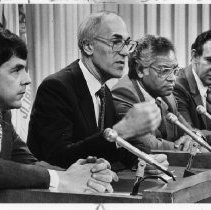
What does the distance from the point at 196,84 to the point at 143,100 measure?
0.29 meters

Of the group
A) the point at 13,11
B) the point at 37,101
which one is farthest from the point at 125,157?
the point at 13,11

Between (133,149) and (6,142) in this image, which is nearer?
(133,149)

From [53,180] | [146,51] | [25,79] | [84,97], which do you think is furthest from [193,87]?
[53,180]

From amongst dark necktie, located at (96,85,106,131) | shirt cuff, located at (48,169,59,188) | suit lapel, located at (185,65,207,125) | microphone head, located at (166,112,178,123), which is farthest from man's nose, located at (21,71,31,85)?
suit lapel, located at (185,65,207,125)

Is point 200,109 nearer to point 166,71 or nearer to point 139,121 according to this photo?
point 166,71

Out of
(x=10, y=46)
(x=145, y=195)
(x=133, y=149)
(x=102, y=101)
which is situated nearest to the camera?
(x=145, y=195)

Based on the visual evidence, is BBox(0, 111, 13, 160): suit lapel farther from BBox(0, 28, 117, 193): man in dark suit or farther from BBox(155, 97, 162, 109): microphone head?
BBox(155, 97, 162, 109): microphone head

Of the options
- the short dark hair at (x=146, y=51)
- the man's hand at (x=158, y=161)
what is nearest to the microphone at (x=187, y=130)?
the man's hand at (x=158, y=161)

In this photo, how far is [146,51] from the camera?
2.01 m

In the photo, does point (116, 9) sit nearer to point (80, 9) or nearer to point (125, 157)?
point (80, 9)

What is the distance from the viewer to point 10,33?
178 cm

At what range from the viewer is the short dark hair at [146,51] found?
6.39 ft

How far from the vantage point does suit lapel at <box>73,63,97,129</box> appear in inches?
73.7
